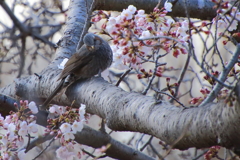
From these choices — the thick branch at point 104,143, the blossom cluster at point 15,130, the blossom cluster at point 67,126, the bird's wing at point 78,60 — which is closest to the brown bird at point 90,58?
the bird's wing at point 78,60

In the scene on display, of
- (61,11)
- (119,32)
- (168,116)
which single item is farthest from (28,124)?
(61,11)

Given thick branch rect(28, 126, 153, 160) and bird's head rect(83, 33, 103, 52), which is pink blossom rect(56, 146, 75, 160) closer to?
thick branch rect(28, 126, 153, 160)

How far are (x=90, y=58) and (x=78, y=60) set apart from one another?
19 cm

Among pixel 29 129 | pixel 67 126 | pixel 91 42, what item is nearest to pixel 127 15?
pixel 91 42

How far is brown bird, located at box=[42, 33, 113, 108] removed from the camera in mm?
3403

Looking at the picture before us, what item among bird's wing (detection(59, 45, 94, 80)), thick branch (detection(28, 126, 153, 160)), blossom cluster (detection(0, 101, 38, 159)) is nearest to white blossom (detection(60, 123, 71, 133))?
blossom cluster (detection(0, 101, 38, 159))

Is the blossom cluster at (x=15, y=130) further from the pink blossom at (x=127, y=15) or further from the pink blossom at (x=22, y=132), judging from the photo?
the pink blossom at (x=127, y=15)

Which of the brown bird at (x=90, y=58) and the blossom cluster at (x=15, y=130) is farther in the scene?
the brown bird at (x=90, y=58)

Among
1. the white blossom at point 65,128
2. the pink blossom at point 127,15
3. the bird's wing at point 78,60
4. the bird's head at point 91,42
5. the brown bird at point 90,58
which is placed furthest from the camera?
the bird's head at point 91,42

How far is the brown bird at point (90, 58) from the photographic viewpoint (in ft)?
11.2

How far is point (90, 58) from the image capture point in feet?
12.1

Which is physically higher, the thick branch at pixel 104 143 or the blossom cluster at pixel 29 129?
the blossom cluster at pixel 29 129

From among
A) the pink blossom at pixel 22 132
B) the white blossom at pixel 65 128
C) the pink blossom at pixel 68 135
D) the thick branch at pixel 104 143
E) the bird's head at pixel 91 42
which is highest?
the bird's head at pixel 91 42

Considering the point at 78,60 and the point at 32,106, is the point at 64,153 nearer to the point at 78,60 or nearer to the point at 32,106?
the point at 32,106
